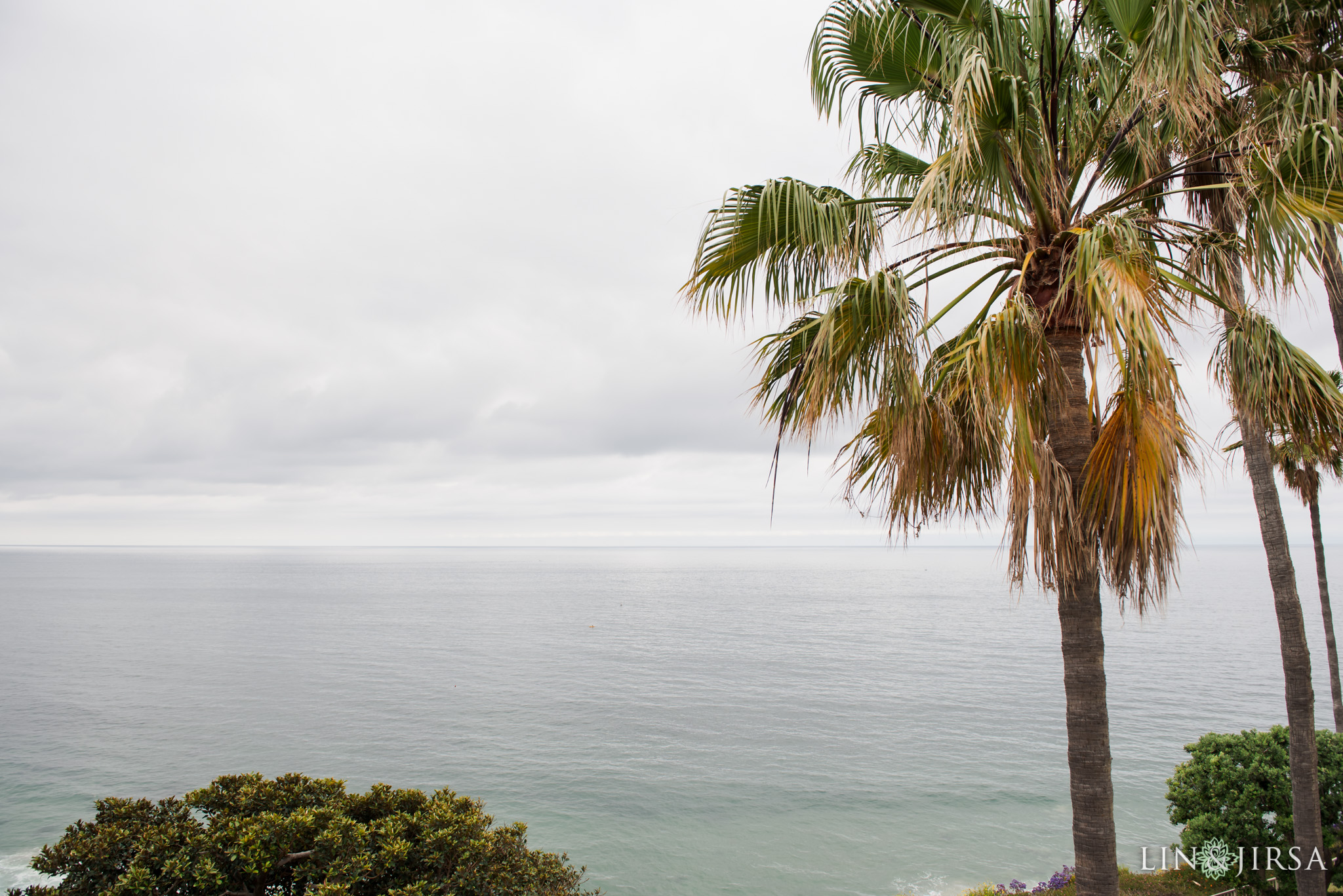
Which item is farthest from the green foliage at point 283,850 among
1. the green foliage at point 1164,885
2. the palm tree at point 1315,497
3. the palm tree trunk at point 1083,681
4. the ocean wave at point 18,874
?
the palm tree at point 1315,497

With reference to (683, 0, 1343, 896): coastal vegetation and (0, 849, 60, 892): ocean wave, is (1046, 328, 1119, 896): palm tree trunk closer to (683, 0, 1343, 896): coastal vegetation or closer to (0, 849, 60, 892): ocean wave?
(683, 0, 1343, 896): coastal vegetation

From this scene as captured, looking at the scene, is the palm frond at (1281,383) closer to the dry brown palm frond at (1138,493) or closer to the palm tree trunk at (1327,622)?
the dry brown palm frond at (1138,493)

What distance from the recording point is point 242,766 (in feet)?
93.2

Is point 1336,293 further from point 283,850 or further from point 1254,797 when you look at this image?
point 283,850

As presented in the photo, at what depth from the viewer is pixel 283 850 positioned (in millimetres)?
5484

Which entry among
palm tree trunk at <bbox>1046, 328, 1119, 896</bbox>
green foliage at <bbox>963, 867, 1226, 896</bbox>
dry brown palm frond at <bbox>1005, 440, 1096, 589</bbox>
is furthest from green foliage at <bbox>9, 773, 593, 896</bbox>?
green foliage at <bbox>963, 867, 1226, 896</bbox>

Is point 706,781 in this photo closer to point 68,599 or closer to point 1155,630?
point 1155,630

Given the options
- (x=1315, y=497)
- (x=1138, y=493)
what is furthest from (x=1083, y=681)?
(x=1315, y=497)

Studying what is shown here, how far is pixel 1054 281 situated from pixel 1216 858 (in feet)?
35.4

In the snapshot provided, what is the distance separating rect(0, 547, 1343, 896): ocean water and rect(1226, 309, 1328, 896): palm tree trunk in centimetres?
321

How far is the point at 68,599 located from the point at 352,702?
10405 centimetres

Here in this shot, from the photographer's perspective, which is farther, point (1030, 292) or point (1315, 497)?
point (1315, 497)

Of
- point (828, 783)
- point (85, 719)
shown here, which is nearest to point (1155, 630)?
point (828, 783)

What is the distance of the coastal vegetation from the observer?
4859mm
